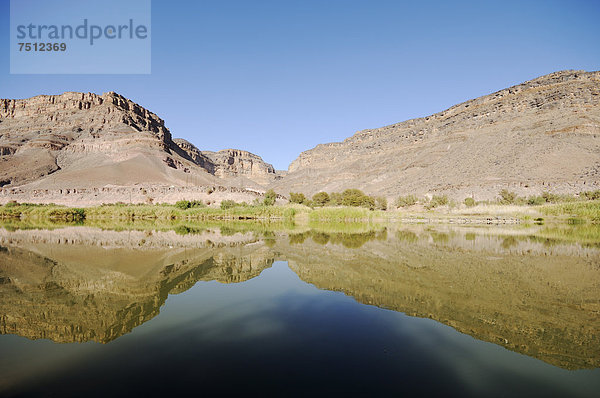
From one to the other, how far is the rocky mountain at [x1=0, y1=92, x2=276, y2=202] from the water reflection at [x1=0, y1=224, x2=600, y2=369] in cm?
4958

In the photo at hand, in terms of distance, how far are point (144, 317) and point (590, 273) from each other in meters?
9.49

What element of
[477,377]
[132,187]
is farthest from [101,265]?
[132,187]

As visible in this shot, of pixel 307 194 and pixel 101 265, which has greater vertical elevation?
pixel 307 194

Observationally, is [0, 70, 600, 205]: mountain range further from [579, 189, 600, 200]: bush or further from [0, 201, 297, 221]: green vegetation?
[0, 201, 297, 221]: green vegetation

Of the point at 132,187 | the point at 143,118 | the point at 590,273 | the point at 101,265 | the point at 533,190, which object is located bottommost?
the point at 590,273

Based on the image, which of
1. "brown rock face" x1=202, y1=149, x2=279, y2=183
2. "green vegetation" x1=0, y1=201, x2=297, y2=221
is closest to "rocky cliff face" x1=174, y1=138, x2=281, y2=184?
"brown rock face" x1=202, y1=149, x2=279, y2=183

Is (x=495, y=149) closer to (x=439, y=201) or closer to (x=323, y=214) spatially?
(x=439, y=201)

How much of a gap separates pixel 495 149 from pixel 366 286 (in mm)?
68914

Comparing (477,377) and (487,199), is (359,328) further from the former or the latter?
(487,199)

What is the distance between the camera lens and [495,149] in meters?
63.9

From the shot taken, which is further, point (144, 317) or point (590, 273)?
point (590, 273)

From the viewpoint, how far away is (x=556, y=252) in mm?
11297

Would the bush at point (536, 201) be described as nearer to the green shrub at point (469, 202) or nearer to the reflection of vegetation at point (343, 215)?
the green shrub at point (469, 202)

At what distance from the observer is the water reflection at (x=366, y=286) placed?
4.08 m
